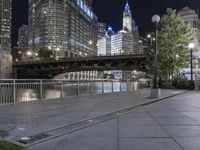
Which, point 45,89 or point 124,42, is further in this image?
point 124,42

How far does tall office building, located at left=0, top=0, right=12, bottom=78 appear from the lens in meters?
109

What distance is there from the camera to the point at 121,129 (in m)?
9.78

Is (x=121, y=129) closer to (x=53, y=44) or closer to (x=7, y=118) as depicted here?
(x=7, y=118)

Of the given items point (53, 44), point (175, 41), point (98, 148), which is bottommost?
point (98, 148)

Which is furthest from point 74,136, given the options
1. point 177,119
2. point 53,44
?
point 53,44

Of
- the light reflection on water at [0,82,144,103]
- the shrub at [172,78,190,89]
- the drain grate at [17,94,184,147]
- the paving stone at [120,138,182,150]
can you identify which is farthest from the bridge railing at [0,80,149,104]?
the paving stone at [120,138,182,150]

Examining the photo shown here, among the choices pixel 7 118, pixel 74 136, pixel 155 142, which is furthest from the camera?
pixel 7 118

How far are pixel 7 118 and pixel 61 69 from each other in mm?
92487

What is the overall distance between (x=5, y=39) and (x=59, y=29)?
34377 millimetres

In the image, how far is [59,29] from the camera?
163m

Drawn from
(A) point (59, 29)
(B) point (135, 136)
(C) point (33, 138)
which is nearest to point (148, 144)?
(B) point (135, 136)

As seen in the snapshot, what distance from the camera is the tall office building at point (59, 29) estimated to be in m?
162

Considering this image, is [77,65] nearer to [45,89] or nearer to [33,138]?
[45,89]

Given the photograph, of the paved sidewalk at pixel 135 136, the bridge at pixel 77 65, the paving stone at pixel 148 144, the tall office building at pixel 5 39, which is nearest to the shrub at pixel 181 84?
the paved sidewalk at pixel 135 136
